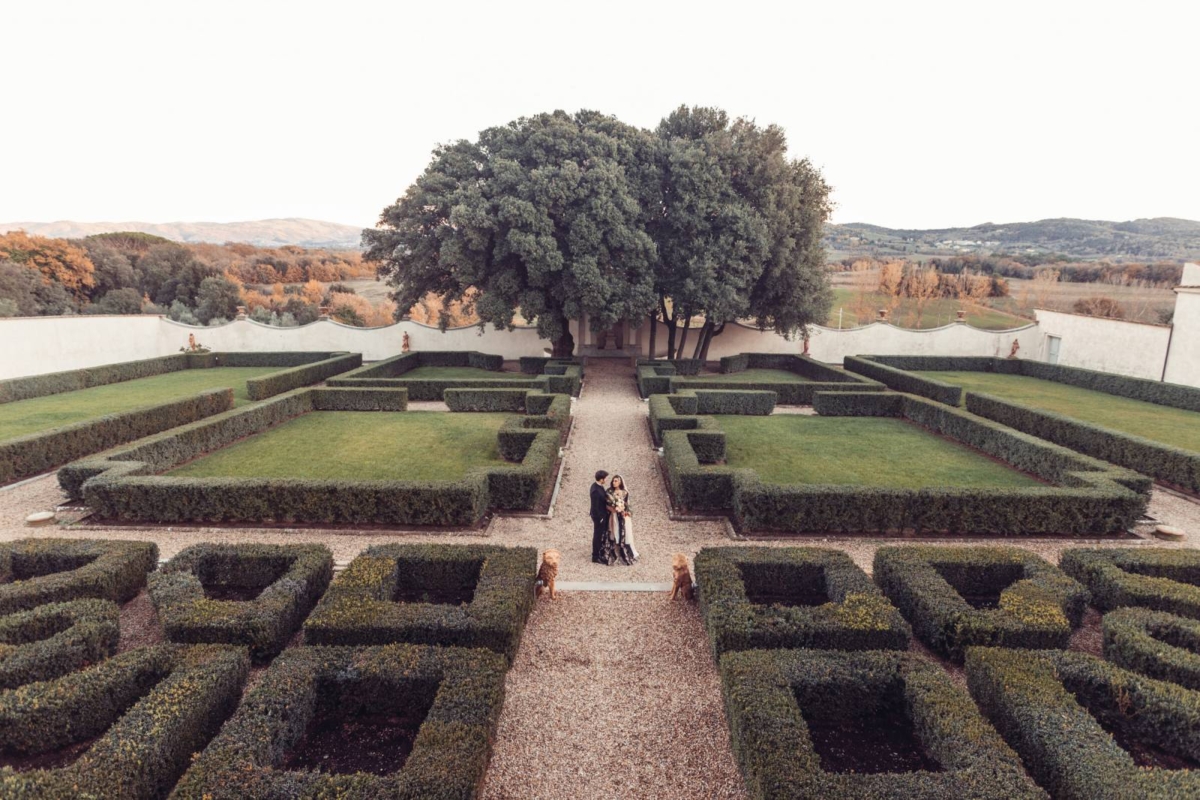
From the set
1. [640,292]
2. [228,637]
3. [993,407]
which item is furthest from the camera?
[640,292]

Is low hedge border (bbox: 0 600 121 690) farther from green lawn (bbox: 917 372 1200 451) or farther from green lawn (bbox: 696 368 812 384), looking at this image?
green lawn (bbox: 696 368 812 384)

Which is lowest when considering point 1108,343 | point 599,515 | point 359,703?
point 359,703

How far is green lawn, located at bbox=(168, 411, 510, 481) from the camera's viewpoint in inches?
511

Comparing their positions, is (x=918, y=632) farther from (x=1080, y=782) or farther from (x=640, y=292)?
(x=640, y=292)

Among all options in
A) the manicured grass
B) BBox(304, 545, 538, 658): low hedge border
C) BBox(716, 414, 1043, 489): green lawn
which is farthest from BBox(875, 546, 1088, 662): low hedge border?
the manicured grass

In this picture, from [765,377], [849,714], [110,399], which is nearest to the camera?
[849,714]

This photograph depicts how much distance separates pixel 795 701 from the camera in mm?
5504

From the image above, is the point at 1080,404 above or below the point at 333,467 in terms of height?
above

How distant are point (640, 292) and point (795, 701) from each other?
1903 centimetres

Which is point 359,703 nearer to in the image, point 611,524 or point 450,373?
point 611,524

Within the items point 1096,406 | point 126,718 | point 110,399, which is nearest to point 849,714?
point 126,718

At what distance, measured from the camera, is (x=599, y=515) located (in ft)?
29.7

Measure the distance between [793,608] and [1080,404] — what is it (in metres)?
21.1

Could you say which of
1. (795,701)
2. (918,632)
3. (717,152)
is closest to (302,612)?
(795,701)
